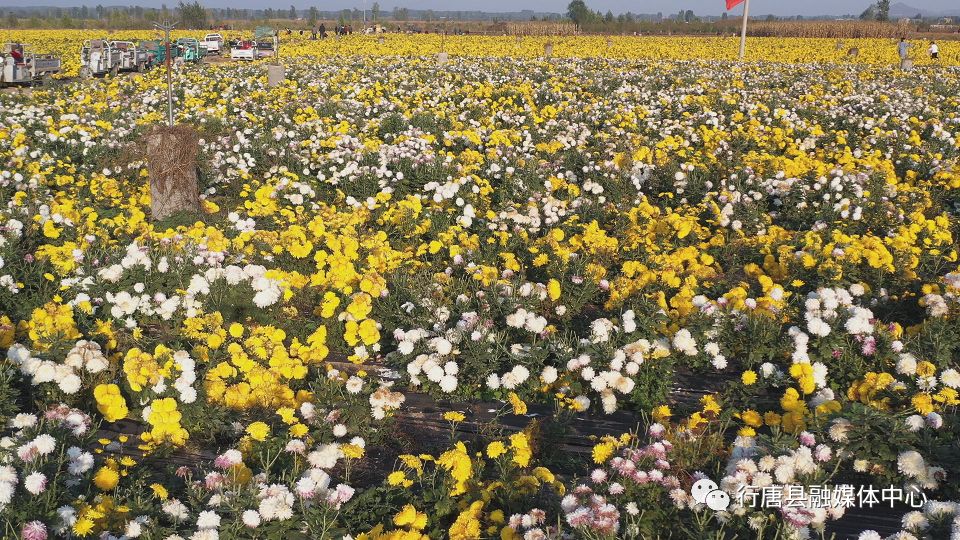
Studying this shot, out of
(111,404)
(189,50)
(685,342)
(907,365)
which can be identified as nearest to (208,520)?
(111,404)

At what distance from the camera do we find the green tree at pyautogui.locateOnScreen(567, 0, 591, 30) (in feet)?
222

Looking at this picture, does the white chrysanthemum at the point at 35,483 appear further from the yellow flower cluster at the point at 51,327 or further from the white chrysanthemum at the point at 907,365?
the white chrysanthemum at the point at 907,365

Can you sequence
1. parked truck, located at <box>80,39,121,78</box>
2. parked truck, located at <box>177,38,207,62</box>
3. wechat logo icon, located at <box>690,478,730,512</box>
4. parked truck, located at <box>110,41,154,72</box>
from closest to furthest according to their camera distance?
wechat logo icon, located at <box>690,478,730,512</box>
parked truck, located at <box>80,39,121,78</box>
parked truck, located at <box>110,41,154,72</box>
parked truck, located at <box>177,38,207,62</box>

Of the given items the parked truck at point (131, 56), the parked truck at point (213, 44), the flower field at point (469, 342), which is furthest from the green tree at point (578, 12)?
the flower field at point (469, 342)

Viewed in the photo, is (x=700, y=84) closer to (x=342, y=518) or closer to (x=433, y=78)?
(x=433, y=78)

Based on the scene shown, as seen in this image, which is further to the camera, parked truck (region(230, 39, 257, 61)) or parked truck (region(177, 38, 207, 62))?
parked truck (region(230, 39, 257, 61))

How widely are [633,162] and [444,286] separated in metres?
4.85

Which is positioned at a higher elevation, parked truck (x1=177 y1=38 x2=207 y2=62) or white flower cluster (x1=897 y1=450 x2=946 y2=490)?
parked truck (x1=177 y1=38 x2=207 y2=62)

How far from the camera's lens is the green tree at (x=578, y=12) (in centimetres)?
6769

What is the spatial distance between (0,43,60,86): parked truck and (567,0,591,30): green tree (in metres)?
53.3

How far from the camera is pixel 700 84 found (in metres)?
18.0

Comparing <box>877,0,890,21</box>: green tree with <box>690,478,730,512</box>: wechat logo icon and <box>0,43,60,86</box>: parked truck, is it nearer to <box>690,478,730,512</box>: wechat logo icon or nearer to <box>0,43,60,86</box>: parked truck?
<box>0,43,60,86</box>: parked truck

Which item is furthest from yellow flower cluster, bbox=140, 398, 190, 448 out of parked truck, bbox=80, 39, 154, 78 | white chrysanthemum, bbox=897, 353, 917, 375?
parked truck, bbox=80, 39, 154, 78

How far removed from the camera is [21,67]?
18.0 m
